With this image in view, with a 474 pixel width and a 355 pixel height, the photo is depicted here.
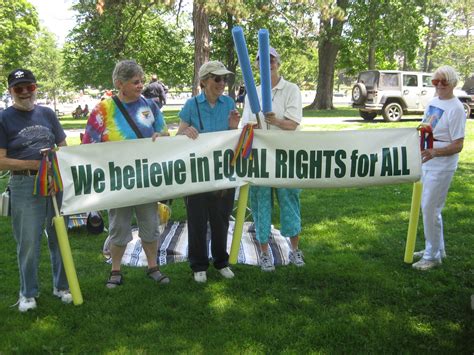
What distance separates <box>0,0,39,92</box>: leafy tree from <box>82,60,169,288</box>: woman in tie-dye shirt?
2940cm

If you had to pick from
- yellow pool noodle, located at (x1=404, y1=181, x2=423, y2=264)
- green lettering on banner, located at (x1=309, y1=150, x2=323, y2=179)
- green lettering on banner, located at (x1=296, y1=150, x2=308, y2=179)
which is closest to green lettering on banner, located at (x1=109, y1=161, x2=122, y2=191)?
green lettering on banner, located at (x1=296, y1=150, x2=308, y2=179)

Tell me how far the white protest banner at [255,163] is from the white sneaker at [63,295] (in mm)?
843

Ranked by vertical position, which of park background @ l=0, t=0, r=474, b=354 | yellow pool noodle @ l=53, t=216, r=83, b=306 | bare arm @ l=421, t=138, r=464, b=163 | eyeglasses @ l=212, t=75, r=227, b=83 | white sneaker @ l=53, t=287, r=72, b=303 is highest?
eyeglasses @ l=212, t=75, r=227, b=83

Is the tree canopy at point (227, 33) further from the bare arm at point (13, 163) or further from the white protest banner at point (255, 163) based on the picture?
the bare arm at point (13, 163)

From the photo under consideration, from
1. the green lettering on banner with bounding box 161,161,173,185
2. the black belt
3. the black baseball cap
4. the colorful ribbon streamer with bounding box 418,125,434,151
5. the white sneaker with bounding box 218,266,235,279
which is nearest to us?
the black baseball cap

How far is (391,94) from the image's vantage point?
20203mm

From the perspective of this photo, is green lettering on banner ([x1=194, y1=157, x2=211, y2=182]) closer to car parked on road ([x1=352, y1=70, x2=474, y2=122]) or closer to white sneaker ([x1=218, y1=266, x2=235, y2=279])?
white sneaker ([x1=218, y1=266, x2=235, y2=279])

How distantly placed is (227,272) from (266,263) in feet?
1.31

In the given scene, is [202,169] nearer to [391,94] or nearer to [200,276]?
[200,276]

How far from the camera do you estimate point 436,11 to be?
26.9 meters

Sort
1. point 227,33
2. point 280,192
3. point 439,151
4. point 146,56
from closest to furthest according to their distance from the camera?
1. point 439,151
2. point 280,192
3. point 227,33
4. point 146,56

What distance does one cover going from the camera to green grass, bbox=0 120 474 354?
3379 mm

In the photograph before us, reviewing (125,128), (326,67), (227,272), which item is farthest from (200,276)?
(326,67)

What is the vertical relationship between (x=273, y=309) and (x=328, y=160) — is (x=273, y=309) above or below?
below
